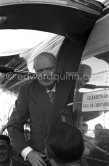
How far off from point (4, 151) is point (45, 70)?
2.17m

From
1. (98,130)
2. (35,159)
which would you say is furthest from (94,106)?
(35,159)

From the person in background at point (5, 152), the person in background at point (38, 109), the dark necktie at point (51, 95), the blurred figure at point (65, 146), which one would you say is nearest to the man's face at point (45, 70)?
the person in background at point (38, 109)

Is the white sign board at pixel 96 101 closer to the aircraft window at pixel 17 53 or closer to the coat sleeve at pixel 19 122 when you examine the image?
the coat sleeve at pixel 19 122

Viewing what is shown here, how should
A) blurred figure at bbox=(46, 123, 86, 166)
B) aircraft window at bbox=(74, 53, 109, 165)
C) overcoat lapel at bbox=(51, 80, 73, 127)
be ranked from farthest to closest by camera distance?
overcoat lapel at bbox=(51, 80, 73, 127) < aircraft window at bbox=(74, 53, 109, 165) < blurred figure at bbox=(46, 123, 86, 166)

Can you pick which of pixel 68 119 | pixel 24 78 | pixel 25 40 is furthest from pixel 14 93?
pixel 68 119

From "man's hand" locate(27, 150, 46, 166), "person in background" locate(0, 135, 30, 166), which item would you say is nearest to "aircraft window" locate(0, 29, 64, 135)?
"person in background" locate(0, 135, 30, 166)

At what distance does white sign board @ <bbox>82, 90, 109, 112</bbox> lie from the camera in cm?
300

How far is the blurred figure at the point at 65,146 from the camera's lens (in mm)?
2115

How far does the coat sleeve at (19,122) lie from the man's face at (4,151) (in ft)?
6.01

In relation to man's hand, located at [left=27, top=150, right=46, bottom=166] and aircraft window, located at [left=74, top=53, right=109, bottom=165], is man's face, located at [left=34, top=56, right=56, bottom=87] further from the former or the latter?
man's hand, located at [left=27, top=150, right=46, bottom=166]

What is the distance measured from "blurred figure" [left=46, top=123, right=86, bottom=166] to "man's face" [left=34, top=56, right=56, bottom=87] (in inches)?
53.0

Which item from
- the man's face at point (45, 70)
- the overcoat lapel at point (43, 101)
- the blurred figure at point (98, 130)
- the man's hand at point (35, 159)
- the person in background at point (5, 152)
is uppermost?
the man's face at point (45, 70)

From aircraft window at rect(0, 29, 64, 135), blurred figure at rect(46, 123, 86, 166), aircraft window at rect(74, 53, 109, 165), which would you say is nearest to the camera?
blurred figure at rect(46, 123, 86, 166)

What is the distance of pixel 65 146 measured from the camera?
83.4 inches
